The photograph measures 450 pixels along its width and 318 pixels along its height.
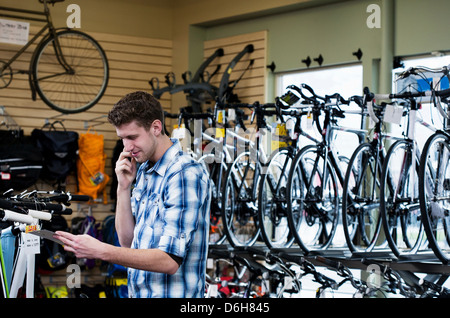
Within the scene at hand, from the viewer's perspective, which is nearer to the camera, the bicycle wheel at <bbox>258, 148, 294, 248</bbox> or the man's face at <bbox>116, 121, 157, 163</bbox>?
the man's face at <bbox>116, 121, 157, 163</bbox>

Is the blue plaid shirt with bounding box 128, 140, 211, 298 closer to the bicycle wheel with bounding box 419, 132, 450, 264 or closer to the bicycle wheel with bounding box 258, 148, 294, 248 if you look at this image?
the bicycle wheel with bounding box 419, 132, 450, 264

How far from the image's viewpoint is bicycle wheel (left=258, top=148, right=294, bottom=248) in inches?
212

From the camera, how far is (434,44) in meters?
6.18

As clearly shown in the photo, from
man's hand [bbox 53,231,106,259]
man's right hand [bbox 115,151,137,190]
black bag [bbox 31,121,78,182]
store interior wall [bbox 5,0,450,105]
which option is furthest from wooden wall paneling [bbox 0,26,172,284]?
man's hand [bbox 53,231,106,259]

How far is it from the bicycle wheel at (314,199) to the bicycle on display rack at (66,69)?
302cm

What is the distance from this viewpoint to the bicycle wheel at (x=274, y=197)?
17.7 feet

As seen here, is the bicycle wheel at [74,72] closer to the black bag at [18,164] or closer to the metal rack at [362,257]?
the black bag at [18,164]

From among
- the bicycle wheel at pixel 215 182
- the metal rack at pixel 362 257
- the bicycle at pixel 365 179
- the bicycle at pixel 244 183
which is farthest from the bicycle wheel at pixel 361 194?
the bicycle wheel at pixel 215 182

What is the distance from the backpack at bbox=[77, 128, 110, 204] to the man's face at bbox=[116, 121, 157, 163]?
5143mm

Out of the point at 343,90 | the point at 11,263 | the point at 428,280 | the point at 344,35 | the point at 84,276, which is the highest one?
the point at 344,35

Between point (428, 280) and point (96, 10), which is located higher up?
point (96, 10)

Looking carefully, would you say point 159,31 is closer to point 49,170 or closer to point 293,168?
point 49,170
